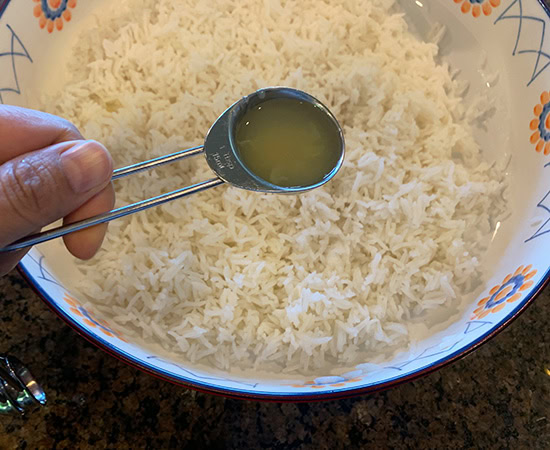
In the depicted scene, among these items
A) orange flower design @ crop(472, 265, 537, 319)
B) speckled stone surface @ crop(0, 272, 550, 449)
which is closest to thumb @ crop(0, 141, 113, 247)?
speckled stone surface @ crop(0, 272, 550, 449)

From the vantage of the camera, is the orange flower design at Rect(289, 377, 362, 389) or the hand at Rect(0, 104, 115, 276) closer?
the hand at Rect(0, 104, 115, 276)

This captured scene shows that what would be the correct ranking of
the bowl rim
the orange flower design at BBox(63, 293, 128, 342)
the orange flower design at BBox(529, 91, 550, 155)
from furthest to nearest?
the orange flower design at BBox(529, 91, 550, 155) → the orange flower design at BBox(63, 293, 128, 342) → the bowl rim

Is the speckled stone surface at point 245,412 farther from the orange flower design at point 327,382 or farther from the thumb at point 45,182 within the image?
the thumb at point 45,182

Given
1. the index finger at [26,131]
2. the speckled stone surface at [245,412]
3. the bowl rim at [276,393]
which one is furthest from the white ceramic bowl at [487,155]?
the index finger at [26,131]

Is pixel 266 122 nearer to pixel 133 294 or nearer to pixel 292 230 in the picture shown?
pixel 292 230

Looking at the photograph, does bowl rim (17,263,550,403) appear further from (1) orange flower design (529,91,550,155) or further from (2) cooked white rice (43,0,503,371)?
(1) orange flower design (529,91,550,155)

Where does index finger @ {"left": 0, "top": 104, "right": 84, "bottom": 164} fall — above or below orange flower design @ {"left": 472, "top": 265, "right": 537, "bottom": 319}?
below
